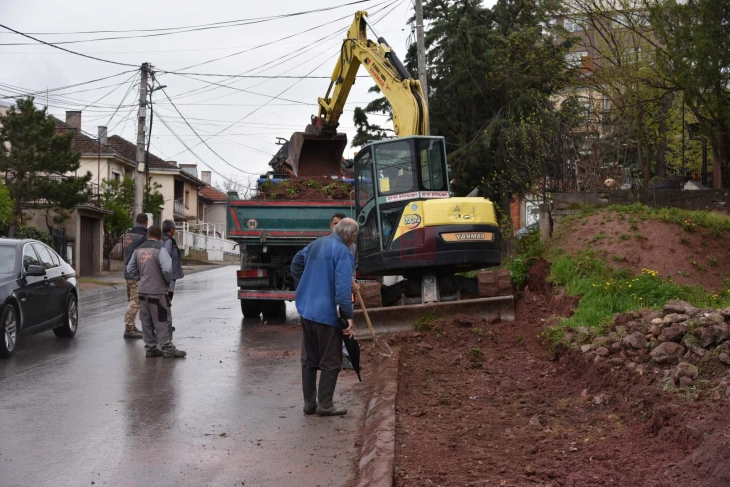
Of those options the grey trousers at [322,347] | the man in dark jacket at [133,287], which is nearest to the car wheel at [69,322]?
the man in dark jacket at [133,287]

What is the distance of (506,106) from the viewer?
30375 millimetres

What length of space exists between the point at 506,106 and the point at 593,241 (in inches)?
659

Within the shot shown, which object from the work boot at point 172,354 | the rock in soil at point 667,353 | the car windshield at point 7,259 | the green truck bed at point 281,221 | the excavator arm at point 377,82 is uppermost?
the excavator arm at point 377,82

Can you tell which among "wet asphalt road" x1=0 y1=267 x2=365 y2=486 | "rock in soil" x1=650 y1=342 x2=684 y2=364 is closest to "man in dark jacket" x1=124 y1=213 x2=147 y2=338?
"wet asphalt road" x1=0 y1=267 x2=365 y2=486

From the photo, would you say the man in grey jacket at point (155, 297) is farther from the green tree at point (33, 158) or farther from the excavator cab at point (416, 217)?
the green tree at point (33, 158)

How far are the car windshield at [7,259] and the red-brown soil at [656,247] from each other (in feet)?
27.3

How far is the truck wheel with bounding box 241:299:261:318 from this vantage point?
1662 centimetres

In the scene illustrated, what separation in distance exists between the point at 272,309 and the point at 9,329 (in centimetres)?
620

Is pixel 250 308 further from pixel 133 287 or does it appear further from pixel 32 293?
pixel 32 293

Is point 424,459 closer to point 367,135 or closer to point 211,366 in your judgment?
point 211,366

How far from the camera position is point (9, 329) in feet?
37.9

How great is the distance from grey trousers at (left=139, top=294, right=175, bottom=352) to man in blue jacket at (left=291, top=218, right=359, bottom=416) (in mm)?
3986

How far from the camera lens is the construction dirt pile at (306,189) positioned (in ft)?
52.9

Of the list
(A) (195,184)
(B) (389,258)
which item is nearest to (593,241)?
(B) (389,258)
